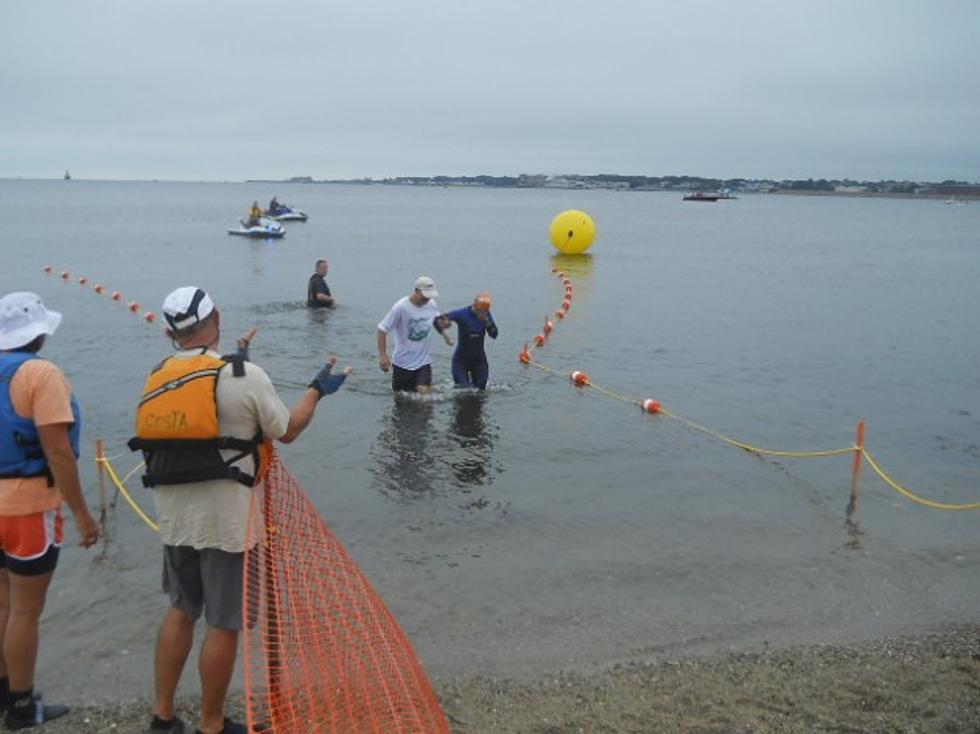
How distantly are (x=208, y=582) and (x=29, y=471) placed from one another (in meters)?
1.09

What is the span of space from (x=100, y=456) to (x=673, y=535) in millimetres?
5649

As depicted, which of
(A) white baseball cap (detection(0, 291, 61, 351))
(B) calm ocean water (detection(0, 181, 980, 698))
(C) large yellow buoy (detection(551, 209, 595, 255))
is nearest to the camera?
(A) white baseball cap (detection(0, 291, 61, 351))

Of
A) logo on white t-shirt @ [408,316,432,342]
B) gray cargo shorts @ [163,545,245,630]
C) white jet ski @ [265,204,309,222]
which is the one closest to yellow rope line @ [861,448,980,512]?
logo on white t-shirt @ [408,316,432,342]

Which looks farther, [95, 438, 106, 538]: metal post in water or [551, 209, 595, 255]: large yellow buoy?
[551, 209, 595, 255]: large yellow buoy

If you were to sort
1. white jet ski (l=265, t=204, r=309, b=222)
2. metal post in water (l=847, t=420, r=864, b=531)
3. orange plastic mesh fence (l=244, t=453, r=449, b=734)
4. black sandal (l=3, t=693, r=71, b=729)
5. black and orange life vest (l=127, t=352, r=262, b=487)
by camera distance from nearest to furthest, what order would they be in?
1. black and orange life vest (l=127, t=352, r=262, b=487)
2. orange plastic mesh fence (l=244, t=453, r=449, b=734)
3. black sandal (l=3, t=693, r=71, b=729)
4. metal post in water (l=847, t=420, r=864, b=531)
5. white jet ski (l=265, t=204, r=309, b=222)

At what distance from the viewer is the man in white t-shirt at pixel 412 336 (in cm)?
1148

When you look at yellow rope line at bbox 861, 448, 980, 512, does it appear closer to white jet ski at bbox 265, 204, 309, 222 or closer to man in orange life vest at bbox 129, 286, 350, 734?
man in orange life vest at bbox 129, 286, 350, 734

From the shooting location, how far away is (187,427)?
3.81m

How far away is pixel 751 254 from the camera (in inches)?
1973

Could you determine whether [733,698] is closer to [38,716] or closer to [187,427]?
[187,427]

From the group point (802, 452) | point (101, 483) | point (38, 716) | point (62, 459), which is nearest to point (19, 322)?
point (62, 459)

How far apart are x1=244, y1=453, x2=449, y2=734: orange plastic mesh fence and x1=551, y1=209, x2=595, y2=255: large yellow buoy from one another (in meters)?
37.7

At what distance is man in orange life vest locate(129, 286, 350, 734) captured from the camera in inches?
151

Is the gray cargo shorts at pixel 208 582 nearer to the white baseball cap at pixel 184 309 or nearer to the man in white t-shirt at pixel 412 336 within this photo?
the white baseball cap at pixel 184 309
